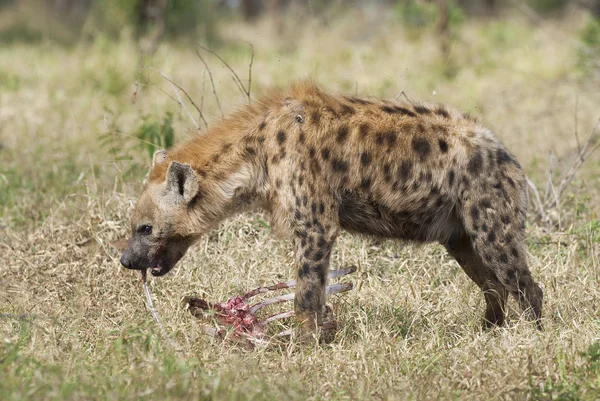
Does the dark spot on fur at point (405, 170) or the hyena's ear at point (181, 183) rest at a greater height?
the dark spot on fur at point (405, 170)

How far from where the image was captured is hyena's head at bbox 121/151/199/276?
427cm

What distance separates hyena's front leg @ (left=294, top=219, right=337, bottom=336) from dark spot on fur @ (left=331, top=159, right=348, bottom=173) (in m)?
0.28

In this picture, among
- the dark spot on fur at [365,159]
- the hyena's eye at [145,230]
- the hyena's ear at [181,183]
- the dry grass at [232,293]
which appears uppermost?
the dark spot on fur at [365,159]

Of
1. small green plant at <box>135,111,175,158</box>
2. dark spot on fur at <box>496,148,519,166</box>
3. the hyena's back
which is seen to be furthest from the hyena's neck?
small green plant at <box>135,111,175,158</box>

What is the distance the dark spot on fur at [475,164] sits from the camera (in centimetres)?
421

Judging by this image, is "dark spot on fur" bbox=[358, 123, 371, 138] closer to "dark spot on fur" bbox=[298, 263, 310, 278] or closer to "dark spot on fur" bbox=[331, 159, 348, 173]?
"dark spot on fur" bbox=[331, 159, 348, 173]

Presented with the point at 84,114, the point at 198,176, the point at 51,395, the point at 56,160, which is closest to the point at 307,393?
the point at 51,395

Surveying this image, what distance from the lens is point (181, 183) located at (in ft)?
13.9

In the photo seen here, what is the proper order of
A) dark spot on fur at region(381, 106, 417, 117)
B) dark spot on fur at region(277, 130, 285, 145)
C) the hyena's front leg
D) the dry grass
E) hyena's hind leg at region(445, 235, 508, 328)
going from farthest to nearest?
hyena's hind leg at region(445, 235, 508, 328)
dark spot on fur at region(381, 106, 417, 117)
dark spot on fur at region(277, 130, 285, 145)
the hyena's front leg
the dry grass

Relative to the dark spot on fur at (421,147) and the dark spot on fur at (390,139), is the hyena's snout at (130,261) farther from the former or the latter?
the dark spot on fur at (421,147)

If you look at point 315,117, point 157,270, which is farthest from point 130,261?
point 315,117

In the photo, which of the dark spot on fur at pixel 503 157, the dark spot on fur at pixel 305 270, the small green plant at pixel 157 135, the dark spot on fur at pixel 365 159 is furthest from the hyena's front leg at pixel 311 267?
the small green plant at pixel 157 135

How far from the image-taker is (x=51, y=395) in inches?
121

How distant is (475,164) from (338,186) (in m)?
0.67
